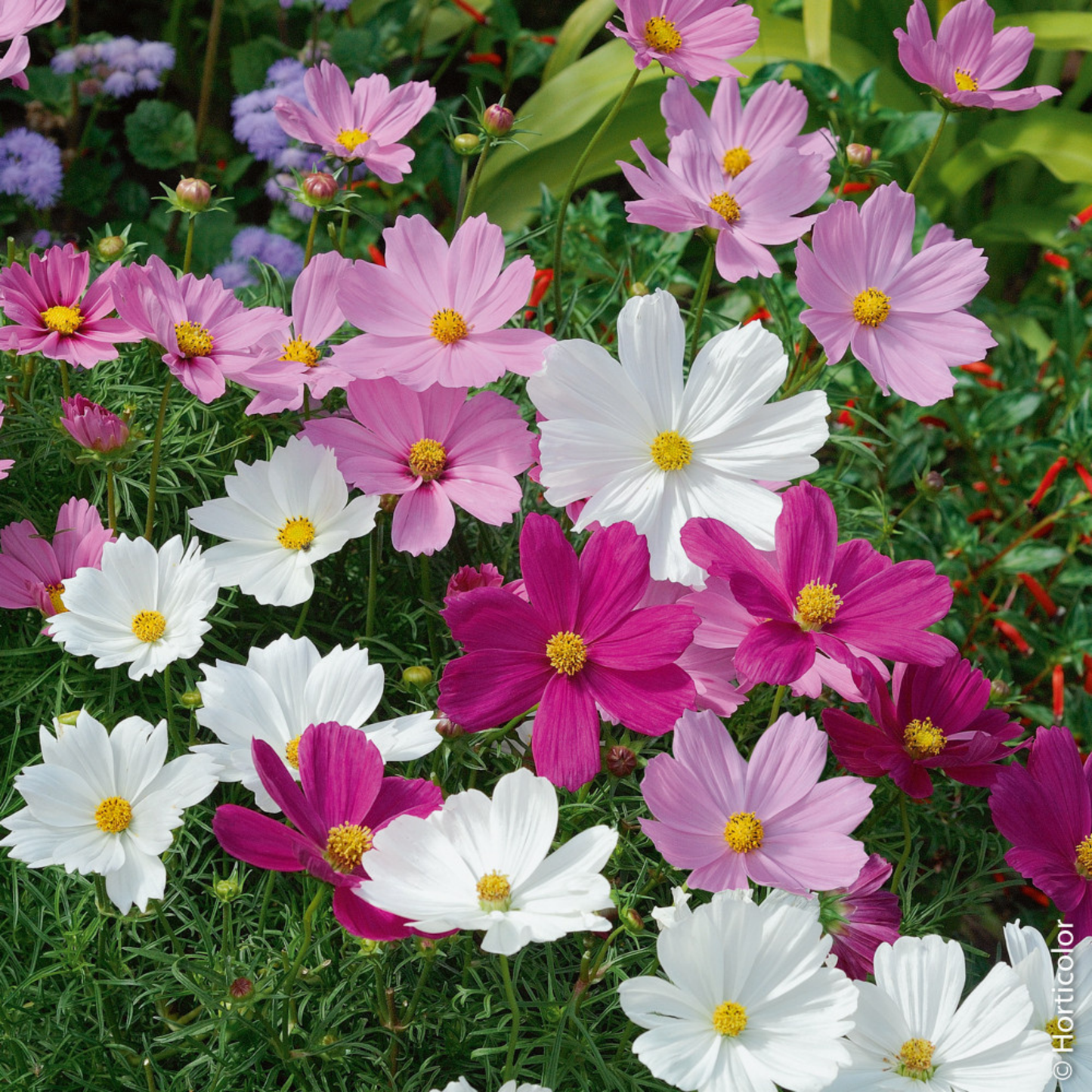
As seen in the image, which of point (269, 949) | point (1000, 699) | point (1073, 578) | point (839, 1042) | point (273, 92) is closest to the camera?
point (839, 1042)

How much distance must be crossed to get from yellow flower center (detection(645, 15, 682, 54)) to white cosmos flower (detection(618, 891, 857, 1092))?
52 centimetres

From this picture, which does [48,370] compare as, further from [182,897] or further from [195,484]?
[182,897]

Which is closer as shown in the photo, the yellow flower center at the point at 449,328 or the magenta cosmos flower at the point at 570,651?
the magenta cosmos flower at the point at 570,651

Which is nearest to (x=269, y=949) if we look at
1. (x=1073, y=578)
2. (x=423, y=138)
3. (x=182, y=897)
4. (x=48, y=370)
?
(x=182, y=897)

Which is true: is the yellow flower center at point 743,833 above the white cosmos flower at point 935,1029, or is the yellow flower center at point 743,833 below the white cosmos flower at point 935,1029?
above

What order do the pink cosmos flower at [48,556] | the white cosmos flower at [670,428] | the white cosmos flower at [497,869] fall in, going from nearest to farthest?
the white cosmos flower at [497,869] → the white cosmos flower at [670,428] → the pink cosmos flower at [48,556]

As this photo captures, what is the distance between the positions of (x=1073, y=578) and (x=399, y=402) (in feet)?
2.72

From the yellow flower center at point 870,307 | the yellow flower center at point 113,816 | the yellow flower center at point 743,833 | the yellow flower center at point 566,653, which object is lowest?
the yellow flower center at point 743,833

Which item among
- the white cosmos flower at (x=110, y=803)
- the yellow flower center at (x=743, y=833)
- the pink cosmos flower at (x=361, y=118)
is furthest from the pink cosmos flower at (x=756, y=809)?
the pink cosmos flower at (x=361, y=118)

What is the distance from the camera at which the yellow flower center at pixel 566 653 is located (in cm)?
57

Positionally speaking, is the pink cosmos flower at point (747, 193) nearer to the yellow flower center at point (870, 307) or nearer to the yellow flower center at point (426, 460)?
the yellow flower center at point (870, 307)

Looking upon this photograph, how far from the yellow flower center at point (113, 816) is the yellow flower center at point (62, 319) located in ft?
1.01

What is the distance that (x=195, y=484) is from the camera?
86cm

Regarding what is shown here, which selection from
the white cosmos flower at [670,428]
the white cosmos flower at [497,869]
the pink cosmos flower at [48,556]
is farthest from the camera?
the pink cosmos flower at [48,556]
